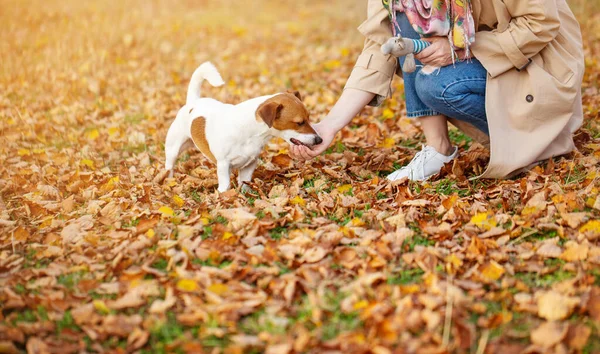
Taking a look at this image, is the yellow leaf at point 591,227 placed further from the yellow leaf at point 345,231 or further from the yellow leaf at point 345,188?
the yellow leaf at point 345,188

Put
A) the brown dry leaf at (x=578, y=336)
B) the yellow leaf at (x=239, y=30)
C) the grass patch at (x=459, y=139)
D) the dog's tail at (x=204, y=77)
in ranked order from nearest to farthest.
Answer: the brown dry leaf at (x=578, y=336)
the dog's tail at (x=204, y=77)
the grass patch at (x=459, y=139)
the yellow leaf at (x=239, y=30)

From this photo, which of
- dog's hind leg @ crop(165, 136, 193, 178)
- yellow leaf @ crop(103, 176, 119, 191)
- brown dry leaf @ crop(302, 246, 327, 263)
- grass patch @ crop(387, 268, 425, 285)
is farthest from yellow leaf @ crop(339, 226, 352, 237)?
yellow leaf @ crop(103, 176, 119, 191)

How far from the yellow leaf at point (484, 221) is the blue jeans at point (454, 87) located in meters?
0.73

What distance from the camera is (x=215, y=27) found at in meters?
9.67

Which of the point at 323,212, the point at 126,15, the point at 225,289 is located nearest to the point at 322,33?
the point at 126,15

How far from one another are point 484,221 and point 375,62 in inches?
47.4

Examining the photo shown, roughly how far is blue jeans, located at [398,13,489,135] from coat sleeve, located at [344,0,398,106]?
0.35 ft

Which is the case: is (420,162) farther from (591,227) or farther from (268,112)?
(591,227)

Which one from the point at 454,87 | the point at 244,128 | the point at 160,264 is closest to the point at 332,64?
the point at 244,128

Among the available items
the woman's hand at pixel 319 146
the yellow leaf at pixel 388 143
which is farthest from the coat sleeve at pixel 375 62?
the yellow leaf at pixel 388 143

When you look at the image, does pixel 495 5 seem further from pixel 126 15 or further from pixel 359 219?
pixel 126 15

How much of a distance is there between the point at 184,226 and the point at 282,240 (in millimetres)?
524

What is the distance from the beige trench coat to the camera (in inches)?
124

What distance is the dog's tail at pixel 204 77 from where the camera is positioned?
12.3 feet
